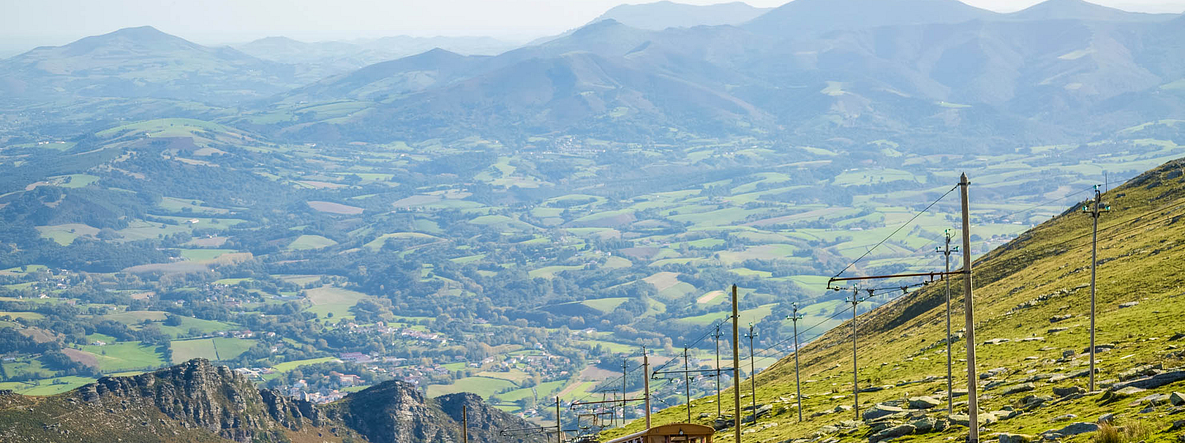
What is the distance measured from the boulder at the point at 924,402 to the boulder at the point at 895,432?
21.2 feet

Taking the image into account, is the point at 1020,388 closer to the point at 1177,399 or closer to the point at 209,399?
the point at 1177,399

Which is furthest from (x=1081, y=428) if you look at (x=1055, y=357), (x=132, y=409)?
(x=132, y=409)

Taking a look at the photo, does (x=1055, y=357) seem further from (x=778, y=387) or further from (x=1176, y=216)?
(x=1176, y=216)

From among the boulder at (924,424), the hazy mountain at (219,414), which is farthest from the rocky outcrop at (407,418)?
the boulder at (924,424)

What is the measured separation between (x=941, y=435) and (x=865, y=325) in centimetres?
7821

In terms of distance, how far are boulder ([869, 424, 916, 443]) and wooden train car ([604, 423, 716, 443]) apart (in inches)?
289

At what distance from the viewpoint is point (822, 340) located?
126125 millimetres

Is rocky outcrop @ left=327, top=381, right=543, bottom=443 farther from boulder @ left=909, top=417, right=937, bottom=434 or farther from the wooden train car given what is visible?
boulder @ left=909, top=417, right=937, bottom=434

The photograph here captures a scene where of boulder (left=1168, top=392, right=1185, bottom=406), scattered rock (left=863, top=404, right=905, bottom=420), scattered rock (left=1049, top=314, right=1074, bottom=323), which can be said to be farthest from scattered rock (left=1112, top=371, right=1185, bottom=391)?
scattered rock (left=1049, top=314, right=1074, bottom=323)

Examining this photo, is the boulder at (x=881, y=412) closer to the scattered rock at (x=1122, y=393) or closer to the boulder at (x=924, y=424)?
the boulder at (x=924, y=424)

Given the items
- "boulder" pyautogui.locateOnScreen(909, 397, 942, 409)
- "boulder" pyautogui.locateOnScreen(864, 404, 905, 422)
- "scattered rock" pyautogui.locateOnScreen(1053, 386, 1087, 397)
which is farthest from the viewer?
"boulder" pyautogui.locateOnScreen(909, 397, 942, 409)

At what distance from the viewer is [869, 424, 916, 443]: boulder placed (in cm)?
4566

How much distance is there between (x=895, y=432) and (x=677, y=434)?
9676mm

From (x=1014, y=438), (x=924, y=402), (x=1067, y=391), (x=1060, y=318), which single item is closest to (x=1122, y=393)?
(x=1067, y=391)
